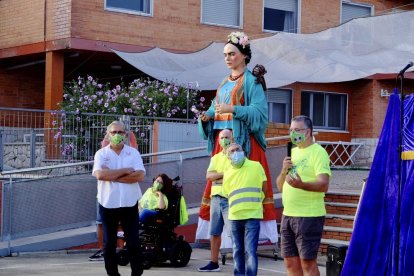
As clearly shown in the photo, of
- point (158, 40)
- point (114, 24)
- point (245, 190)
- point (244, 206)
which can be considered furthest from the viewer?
point (158, 40)

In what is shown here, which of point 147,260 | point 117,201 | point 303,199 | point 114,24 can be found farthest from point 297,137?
point 114,24

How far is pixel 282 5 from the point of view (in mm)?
25781

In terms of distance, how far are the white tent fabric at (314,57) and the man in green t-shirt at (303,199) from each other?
1071 cm

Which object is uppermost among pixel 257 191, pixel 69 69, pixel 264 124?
pixel 69 69

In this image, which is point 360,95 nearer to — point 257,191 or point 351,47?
point 351,47

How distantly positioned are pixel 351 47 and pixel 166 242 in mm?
10273

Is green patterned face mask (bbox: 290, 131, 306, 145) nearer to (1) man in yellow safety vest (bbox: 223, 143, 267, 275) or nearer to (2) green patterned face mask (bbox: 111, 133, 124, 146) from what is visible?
(1) man in yellow safety vest (bbox: 223, 143, 267, 275)

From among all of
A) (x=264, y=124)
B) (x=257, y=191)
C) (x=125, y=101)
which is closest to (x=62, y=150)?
(x=125, y=101)

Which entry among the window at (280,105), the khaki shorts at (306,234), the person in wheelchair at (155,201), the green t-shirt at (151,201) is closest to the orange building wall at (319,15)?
the window at (280,105)

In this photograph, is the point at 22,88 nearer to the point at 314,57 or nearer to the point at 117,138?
the point at 314,57

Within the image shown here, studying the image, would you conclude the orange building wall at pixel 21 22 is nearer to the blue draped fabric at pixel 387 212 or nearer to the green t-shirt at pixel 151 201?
the green t-shirt at pixel 151 201

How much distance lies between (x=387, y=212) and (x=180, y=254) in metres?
4.74

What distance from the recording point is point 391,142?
8.16 meters

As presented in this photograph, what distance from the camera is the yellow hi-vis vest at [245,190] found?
31.5 ft
